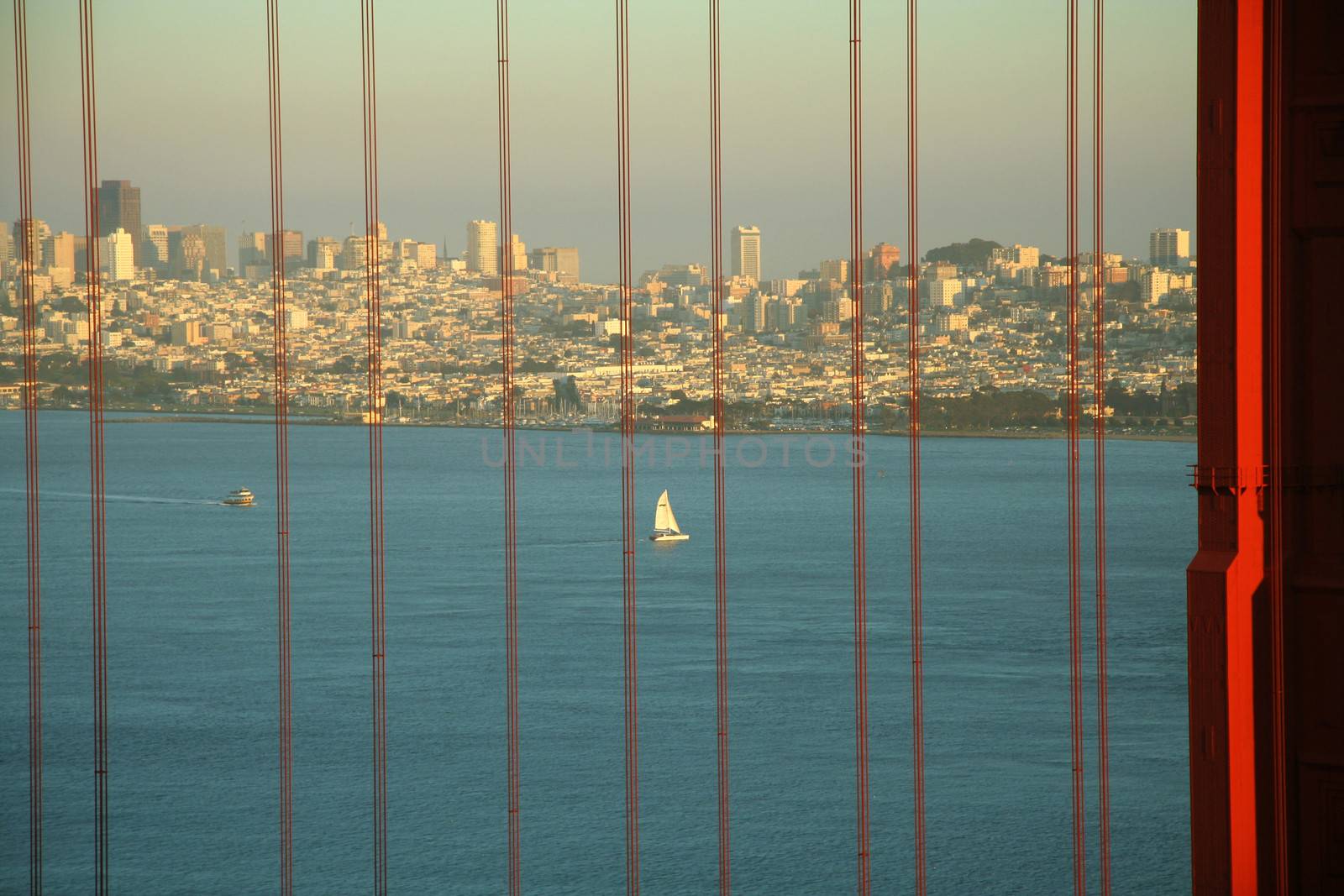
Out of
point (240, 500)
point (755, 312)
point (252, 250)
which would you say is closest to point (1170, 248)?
point (755, 312)

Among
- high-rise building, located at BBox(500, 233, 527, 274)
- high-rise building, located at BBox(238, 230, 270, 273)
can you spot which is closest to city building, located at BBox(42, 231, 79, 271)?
high-rise building, located at BBox(238, 230, 270, 273)

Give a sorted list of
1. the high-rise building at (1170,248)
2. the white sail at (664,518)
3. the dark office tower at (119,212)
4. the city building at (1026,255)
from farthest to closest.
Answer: the city building at (1026,255) < the white sail at (664,518) < the dark office tower at (119,212) < the high-rise building at (1170,248)

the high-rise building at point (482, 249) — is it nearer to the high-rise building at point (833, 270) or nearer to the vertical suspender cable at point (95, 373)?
the high-rise building at point (833, 270)

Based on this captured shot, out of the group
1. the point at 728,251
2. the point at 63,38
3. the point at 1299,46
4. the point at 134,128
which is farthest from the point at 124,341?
the point at 1299,46

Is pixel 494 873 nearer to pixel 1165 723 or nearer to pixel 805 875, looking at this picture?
pixel 805 875

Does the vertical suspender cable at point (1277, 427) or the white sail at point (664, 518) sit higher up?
the vertical suspender cable at point (1277, 427)

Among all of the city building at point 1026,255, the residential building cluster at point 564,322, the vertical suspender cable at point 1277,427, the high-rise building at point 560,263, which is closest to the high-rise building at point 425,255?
the residential building cluster at point 564,322
